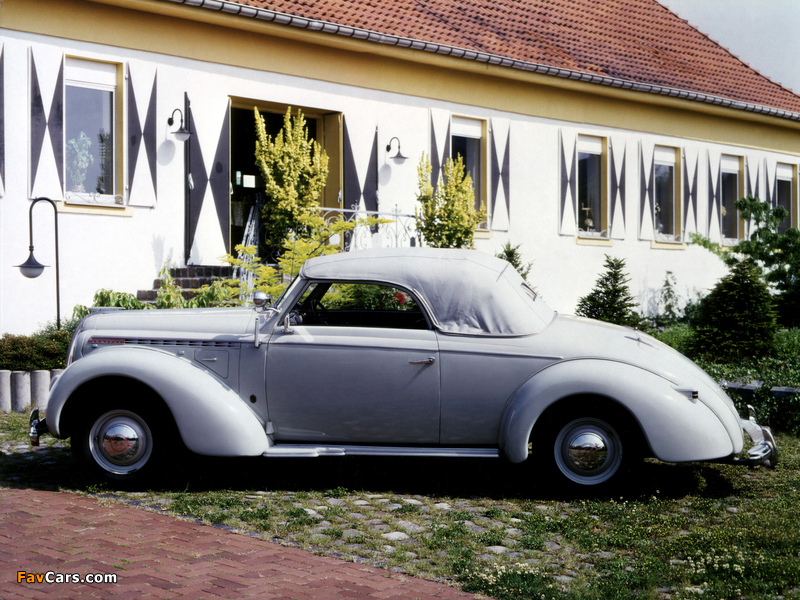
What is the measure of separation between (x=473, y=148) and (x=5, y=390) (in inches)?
363

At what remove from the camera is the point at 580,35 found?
1736cm

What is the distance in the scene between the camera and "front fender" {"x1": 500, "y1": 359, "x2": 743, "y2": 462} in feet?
16.6

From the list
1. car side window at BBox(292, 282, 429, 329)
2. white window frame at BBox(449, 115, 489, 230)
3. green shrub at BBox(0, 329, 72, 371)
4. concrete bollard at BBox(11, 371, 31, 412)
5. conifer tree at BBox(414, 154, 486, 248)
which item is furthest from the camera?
white window frame at BBox(449, 115, 489, 230)

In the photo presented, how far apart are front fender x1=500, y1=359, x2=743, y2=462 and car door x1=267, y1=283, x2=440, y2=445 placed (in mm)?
543

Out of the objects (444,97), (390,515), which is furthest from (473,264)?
(444,97)

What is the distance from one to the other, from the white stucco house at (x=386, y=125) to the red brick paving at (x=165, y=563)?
6.40 meters

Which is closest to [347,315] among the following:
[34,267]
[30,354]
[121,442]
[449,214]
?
[121,442]

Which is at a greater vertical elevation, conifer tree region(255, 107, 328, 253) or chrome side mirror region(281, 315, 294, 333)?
conifer tree region(255, 107, 328, 253)

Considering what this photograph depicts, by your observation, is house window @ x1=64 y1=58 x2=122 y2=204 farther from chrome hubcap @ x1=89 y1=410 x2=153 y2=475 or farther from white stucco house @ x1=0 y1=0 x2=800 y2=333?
chrome hubcap @ x1=89 y1=410 x2=153 y2=475

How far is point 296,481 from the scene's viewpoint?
5715mm

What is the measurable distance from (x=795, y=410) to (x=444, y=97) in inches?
344

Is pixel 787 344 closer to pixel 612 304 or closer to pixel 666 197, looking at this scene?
pixel 612 304

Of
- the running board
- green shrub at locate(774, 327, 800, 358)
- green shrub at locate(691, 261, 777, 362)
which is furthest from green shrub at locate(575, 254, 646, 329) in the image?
the running board

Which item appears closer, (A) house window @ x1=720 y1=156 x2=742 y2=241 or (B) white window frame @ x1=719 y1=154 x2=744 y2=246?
(B) white window frame @ x1=719 y1=154 x2=744 y2=246
